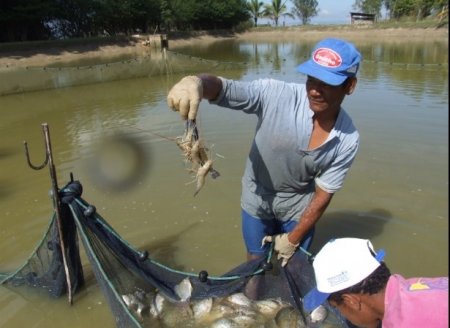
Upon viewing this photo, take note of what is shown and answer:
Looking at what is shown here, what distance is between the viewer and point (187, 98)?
2330 mm

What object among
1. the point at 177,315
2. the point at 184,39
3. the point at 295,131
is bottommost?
the point at 177,315

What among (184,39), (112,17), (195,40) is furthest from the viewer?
(195,40)

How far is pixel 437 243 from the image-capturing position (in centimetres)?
469

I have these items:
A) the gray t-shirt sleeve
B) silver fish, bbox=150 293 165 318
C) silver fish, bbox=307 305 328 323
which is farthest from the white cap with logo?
silver fish, bbox=150 293 165 318

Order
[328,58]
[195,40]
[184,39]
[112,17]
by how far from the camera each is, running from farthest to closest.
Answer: [195,40]
[184,39]
[112,17]
[328,58]

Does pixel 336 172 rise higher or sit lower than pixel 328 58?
lower

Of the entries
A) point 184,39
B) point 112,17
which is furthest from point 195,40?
point 112,17

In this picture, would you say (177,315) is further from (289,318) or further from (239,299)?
(289,318)

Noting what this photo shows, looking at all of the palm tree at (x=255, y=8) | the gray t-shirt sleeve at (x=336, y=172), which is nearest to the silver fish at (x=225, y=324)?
the gray t-shirt sleeve at (x=336, y=172)

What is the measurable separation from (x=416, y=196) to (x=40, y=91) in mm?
11862

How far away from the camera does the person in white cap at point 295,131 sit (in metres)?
2.34

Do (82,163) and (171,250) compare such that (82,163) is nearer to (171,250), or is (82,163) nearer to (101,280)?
(171,250)

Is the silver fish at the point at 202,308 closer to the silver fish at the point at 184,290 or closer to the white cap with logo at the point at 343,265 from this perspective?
the silver fish at the point at 184,290

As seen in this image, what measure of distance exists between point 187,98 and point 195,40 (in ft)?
141
